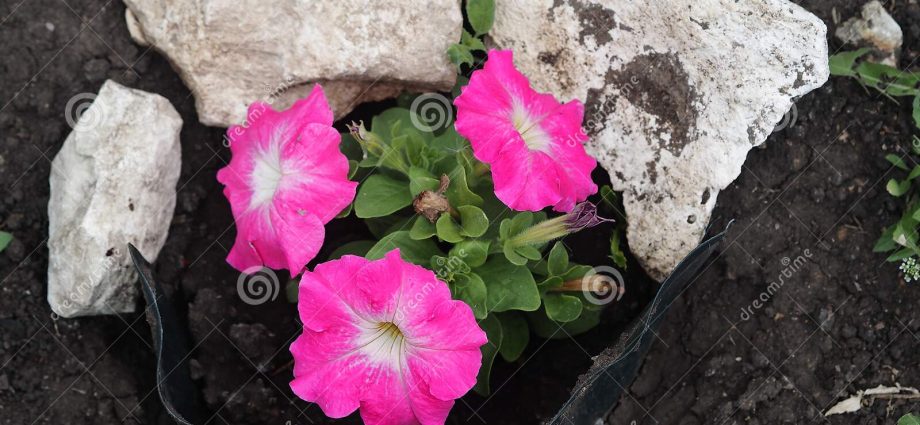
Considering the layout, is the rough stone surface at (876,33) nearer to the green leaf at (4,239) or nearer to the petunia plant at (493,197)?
the petunia plant at (493,197)

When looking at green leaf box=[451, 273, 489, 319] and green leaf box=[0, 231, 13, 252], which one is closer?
green leaf box=[451, 273, 489, 319]

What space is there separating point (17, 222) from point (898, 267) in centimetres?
309

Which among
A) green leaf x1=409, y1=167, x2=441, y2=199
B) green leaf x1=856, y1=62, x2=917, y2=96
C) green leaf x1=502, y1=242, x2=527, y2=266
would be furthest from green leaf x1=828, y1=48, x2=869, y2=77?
green leaf x1=409, y1=167, x2=441, y2=199

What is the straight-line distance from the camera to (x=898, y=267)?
291 centimetres

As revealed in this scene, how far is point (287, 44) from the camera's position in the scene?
2873 millimetres

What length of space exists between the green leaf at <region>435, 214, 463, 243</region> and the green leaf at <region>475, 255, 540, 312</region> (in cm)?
17

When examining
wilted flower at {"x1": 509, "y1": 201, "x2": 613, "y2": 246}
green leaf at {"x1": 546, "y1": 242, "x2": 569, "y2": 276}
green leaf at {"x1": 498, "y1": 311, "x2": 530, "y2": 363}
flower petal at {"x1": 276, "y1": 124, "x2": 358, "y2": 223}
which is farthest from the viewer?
green leaf at {"x1": 498, "y1": 311, "x2": 530, "y2": 363}

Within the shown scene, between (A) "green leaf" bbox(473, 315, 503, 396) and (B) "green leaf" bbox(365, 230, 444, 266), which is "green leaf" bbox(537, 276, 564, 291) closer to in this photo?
(A) "green leaf" bbox(473, 315, 503, 396)

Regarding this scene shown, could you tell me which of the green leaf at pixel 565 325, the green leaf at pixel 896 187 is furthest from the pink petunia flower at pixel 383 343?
the green leaf at pixel 896 187

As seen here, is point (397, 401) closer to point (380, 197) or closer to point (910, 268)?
point (380, 197)

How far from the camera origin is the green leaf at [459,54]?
2.87 m

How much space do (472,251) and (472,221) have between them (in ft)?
0.29

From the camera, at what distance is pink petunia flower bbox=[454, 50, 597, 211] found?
237 cm

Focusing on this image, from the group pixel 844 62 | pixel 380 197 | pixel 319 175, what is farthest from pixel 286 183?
pixel 844 62
